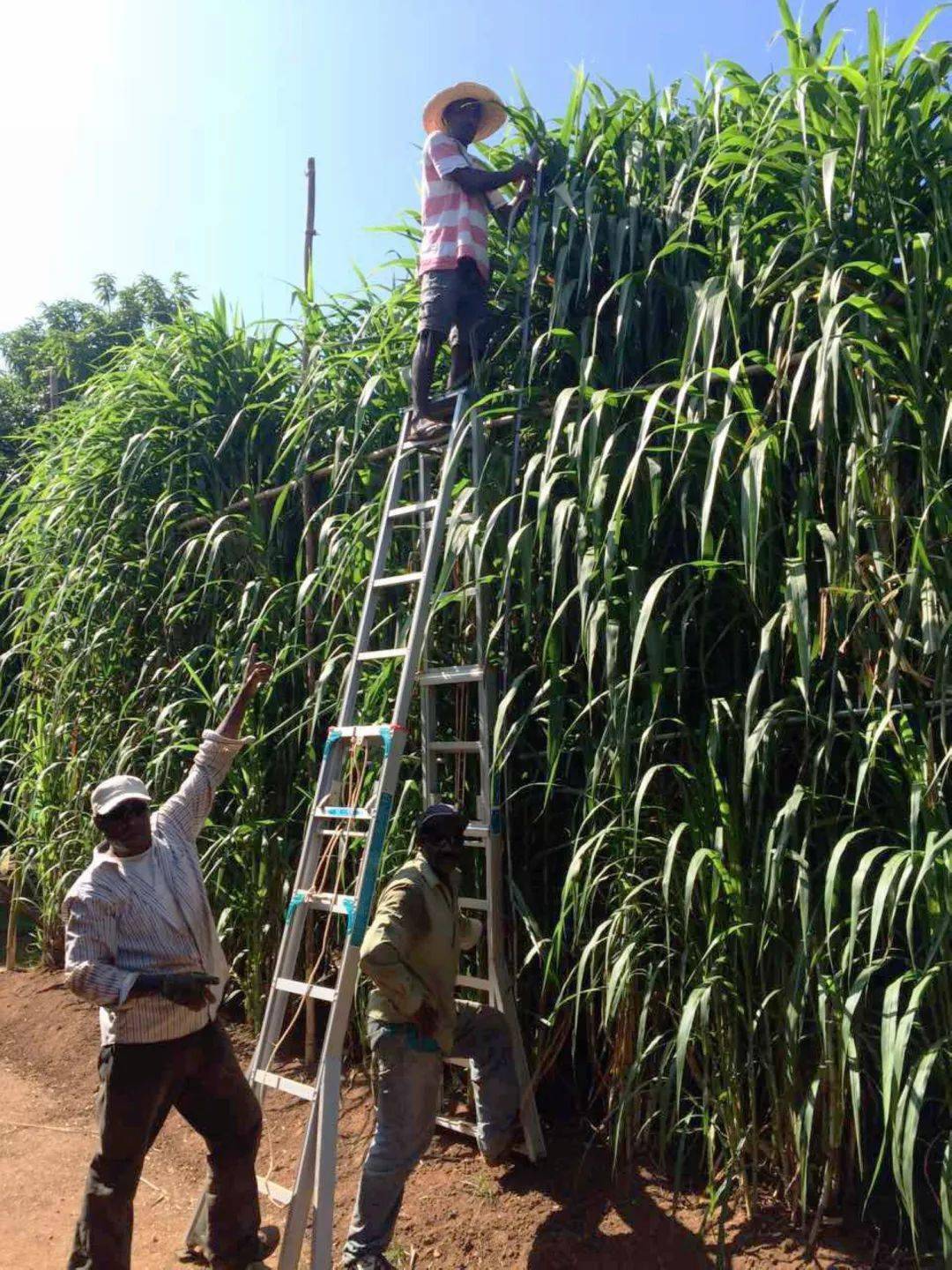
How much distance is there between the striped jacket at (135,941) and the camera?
2.90m

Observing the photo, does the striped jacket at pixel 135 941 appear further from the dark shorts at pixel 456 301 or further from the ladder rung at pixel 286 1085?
the dark shorts at pixel 456 301

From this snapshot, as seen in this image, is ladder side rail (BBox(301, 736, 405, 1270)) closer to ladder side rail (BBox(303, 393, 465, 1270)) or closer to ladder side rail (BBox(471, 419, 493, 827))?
ladder side rail (BBox(303, 393, 465, 1270))

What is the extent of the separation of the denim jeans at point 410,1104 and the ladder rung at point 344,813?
0.61 meters

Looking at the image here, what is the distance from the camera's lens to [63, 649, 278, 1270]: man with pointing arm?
2930mm

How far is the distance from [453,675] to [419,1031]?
3.41 ft

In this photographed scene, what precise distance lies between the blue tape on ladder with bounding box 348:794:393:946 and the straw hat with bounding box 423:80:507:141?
2.24 meters

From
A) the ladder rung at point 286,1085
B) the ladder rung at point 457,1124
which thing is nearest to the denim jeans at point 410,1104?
the ladder rung at point 457,1124

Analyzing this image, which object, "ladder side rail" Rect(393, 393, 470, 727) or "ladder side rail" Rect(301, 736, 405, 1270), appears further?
"ladder side rail" Rect(393, 393, 470, 727)

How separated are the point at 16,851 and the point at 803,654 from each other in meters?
5.02

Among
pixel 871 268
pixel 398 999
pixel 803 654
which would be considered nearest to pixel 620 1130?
pixel 398 999

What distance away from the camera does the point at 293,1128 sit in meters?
4.09

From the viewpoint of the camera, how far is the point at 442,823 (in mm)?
3160

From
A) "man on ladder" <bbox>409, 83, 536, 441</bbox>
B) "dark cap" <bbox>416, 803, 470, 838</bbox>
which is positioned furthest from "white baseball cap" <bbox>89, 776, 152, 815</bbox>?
"man on ladder" <bbox>409, 83, 536, 441</bbox>

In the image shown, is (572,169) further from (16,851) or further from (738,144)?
(16,851)
